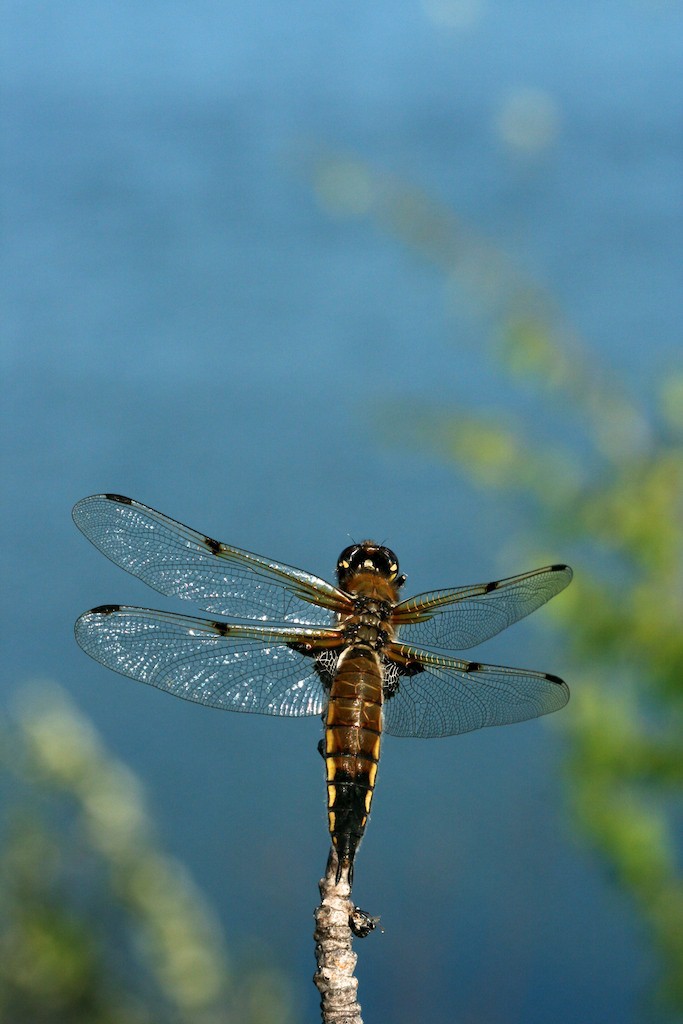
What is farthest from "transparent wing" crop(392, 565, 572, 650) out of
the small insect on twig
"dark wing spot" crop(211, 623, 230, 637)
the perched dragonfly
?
the small insect on twig

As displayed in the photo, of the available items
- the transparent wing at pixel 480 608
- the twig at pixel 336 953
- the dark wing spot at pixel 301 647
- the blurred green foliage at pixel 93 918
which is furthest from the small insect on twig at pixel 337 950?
the blurred green foliage at pixel 93 918

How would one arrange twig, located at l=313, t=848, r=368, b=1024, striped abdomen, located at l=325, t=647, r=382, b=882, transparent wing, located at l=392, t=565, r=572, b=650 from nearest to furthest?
1. twig, located at l=313, t=848, r=368, b=1024
2. striped abdomen, located at l=325, t=647, r=382, b=882
3. transparent wing, located at l=392, t=565, r=572, b=650

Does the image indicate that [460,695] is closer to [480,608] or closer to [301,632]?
[480,608]

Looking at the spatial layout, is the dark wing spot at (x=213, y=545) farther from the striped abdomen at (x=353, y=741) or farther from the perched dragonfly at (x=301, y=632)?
the striped abdomen at (x=353, y=741)

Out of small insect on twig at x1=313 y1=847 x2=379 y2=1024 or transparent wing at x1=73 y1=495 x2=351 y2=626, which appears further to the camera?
transparent wing at x1=73 y1=495 x2=351 y2=626

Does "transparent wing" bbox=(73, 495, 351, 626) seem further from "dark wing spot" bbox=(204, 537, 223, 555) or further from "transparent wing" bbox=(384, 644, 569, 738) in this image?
"transparent wing" bbox=(384, 644, 569, 738)

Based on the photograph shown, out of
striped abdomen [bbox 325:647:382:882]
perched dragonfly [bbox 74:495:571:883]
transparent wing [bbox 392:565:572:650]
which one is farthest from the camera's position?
transparent wing [bbox 392:565:572:650]
